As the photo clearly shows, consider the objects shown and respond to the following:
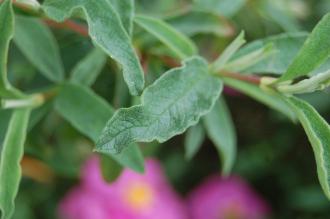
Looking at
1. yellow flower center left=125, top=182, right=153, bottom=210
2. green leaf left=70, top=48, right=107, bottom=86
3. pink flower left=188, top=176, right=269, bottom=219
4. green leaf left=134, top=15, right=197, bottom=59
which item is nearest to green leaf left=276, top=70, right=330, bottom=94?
green leaf left=134, top=15, right=197, bottom=59

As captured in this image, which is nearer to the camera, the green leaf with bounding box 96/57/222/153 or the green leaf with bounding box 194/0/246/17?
the green leaf with bounding box 96/57/222/153

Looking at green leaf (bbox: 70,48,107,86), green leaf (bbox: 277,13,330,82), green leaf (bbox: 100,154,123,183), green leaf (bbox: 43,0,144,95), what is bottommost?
green leaf (bbox: 100,154,123,183)

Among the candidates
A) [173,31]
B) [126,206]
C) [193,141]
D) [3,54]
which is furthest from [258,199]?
[3,54]

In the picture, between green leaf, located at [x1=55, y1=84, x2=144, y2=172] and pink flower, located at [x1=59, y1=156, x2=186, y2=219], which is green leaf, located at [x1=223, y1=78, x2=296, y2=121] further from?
pink flower, located at [x1=59, y1=156, x2=186, y2=219]

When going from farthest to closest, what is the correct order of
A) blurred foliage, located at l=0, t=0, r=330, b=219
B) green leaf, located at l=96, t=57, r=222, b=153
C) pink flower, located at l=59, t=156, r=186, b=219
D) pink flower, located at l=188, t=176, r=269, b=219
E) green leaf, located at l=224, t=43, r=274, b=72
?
pink flower, located at l=188, t=176, r=269, b=219
pink flower, located at l=59, t=156, r=186, b=219
blurred foliage, located at l=0, t=0, r=330, b=219
green leaf, located at l=224, t=43, r=274, b=72
green leaf, located at l=96, t=57, r=222, b=153

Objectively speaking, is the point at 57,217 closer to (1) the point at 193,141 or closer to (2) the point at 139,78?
(1) the point at 193,141

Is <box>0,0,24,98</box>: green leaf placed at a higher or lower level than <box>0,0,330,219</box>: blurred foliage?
higher

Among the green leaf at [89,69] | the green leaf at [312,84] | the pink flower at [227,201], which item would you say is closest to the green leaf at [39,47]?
the green leaf at [89,69]
